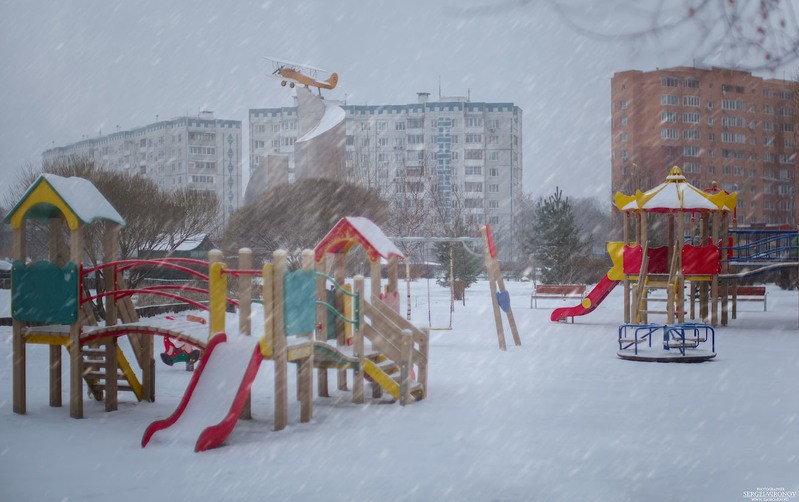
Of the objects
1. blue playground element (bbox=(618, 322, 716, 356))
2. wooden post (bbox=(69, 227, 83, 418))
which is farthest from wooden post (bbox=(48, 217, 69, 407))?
blue playground element (bbox=(618, 322, 716, 356))

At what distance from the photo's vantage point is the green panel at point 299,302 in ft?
27.0

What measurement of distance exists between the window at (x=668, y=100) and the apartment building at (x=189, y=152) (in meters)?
47.4

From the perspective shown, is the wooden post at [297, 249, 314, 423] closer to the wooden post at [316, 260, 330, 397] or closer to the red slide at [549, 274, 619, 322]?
the wooden post at [316, 260, 330, 397]

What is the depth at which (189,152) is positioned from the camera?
99.0 m

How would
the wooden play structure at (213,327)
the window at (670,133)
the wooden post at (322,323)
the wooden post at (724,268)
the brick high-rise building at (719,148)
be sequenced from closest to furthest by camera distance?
the wooden play structure at (213,327) → the wooden post at (322,323) → the wooden post at (724,268) → the brick high-rise building at (719,148) → the window at (670,133)

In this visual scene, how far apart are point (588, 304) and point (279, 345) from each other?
13.4 meters

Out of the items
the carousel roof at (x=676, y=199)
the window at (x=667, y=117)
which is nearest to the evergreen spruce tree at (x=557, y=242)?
the carousel roof at (x=676, y=199)

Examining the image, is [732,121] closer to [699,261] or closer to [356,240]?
[699,261]

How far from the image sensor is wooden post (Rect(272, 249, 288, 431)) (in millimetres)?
7953

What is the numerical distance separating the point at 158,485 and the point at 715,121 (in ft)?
245

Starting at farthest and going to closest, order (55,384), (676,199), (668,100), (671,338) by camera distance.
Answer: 1. (668,100)
2. (676,199)
3. (671,338)
4. (55,384)

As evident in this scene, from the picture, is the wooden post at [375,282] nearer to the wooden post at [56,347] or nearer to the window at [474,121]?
the wooden post at [56,347]

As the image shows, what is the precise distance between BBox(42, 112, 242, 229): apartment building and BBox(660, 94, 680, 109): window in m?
47.4

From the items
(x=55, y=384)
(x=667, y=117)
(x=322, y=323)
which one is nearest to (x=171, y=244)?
(x=322, y=323)
